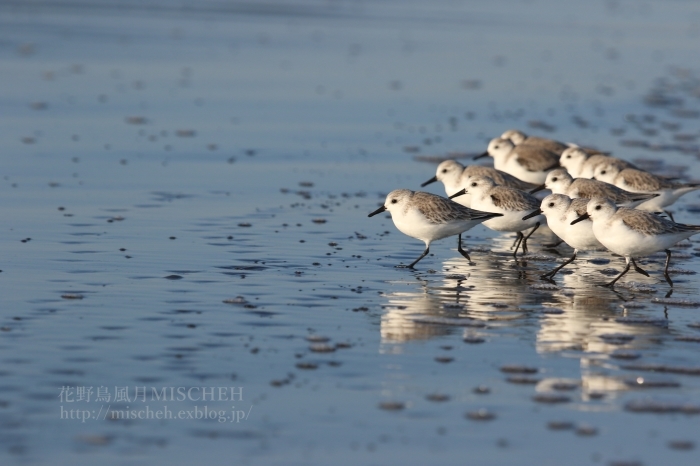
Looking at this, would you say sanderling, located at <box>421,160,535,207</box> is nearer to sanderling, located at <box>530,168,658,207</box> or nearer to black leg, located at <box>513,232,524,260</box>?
sanderling, located at <box>530,168,658,207</box>

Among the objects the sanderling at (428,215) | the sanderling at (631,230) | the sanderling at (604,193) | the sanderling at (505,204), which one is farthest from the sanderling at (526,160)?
the sanderling at (631,230)

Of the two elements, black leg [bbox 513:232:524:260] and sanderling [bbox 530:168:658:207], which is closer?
black leg [bbox 513:232:524:260]

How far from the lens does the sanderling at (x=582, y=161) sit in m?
14.2

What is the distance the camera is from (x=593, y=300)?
32.6ft

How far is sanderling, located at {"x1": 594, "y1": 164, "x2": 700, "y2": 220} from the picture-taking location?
520 inches

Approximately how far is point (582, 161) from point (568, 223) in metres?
4.18

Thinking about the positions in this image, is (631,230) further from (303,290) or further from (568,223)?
(303,290)

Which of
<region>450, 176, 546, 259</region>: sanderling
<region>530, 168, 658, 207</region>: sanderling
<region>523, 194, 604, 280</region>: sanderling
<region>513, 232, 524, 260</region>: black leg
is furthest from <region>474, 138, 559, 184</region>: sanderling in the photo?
<region>523, 194, 604, 280</region>: sanderling

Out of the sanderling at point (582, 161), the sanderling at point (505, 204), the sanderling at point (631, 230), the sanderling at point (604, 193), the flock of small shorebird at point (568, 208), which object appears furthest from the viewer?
the sanderling at point (582, 161)

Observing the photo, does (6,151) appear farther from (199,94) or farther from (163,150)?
(199,94)

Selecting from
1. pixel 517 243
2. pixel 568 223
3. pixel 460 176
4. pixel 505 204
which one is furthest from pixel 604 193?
pixel 460 176

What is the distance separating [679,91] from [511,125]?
6607 millimetres

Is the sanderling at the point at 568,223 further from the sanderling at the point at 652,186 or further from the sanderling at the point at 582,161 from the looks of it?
the sanderling at the point at 582,161

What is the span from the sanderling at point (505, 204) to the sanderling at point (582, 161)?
2479 mm
